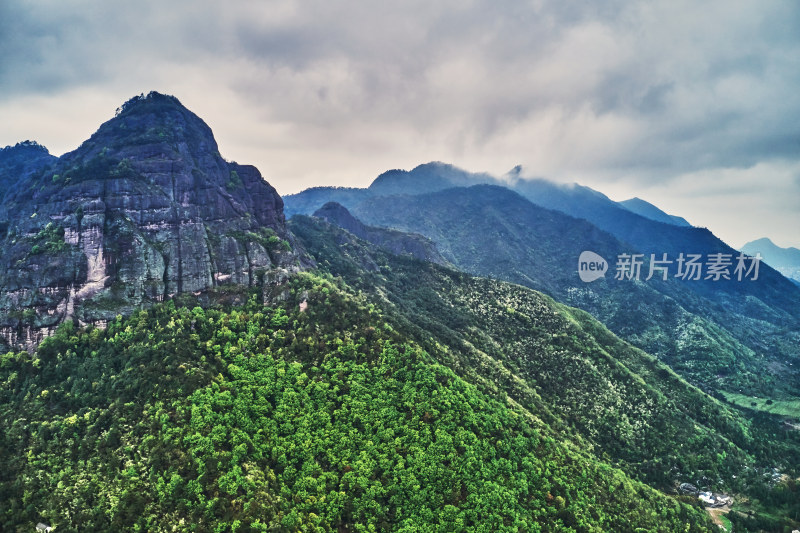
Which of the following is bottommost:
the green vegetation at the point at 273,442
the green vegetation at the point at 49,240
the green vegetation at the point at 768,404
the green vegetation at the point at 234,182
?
the green vegetation at the point at 768,404

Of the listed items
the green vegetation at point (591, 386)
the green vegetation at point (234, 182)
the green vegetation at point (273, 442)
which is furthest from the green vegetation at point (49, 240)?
the green vegetation at point (591, 386)

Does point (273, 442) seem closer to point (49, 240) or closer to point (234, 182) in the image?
Answer: point (49, 240)

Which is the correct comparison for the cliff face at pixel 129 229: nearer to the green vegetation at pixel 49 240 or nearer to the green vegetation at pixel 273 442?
the green vegetation at pixel 49 240

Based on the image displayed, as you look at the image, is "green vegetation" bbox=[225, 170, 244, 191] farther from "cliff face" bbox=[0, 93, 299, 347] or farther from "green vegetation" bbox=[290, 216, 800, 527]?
"green vegetation" bbox=[290, 216, 800, 527]

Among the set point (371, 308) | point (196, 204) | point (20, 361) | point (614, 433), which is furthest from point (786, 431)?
point (20, 361)

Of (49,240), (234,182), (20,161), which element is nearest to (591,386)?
(234,182)

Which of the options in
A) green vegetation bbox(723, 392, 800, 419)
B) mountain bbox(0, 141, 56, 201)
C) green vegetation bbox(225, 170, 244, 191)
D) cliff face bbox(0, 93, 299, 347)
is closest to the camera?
cliff face bbox(0, 93, 299, 347)

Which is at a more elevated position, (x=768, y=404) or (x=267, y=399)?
(x=267, y=399)

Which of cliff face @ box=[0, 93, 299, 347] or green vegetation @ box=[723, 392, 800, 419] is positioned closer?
cliff face @ box=[0, 93, 299, 347]

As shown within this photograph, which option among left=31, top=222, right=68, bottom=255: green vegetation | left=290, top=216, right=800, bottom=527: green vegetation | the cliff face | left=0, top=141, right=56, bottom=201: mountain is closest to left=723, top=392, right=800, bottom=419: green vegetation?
left=290, top=216, right=800, bottom=527: green vegetation
